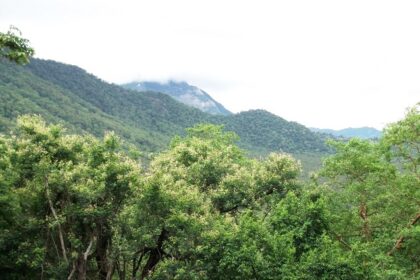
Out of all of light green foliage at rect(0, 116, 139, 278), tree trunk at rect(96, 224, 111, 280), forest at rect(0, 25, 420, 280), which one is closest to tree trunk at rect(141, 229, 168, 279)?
forest at rect(0, 25, 420, 280)

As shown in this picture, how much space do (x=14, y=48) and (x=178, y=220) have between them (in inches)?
406

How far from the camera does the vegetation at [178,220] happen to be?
19516 millimetres

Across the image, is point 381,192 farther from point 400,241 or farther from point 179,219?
point 179,219

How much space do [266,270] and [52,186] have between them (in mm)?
10999

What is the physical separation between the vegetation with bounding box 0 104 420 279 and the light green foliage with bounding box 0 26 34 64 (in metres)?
7.36

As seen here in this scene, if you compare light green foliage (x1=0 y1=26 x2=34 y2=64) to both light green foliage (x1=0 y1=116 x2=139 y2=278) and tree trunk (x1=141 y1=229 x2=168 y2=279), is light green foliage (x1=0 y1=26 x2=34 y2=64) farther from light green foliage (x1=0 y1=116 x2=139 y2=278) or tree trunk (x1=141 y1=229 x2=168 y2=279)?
tree trunk (x1=141 y1=229 x2=168 y2=279)

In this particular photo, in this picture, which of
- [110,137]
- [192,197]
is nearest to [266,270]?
[192,197]

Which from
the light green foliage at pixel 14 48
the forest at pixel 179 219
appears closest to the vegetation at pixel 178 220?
the forest at pixel 179 219

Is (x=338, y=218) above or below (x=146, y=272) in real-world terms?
above

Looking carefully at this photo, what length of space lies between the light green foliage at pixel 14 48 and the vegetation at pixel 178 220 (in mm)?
7358

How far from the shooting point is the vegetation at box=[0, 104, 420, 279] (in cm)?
1952

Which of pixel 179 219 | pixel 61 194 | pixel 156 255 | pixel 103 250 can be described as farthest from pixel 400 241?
pixel 61 194

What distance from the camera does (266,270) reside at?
18.9 m

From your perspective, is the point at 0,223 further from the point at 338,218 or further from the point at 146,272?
the point at 338,218
